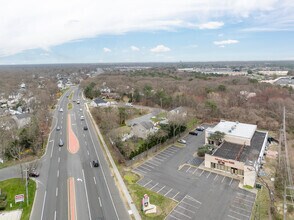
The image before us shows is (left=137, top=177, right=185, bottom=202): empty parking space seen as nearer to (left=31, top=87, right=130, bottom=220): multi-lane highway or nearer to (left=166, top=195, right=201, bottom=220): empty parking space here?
(left=166, top=195, right=201, bottom=220): empty parking space

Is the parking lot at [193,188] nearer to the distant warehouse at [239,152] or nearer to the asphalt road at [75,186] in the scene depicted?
the distant warehouse at [239,152]

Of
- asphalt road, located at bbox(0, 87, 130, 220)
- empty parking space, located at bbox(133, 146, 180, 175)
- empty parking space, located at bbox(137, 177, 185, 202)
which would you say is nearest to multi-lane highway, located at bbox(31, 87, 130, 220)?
asphalt road, located at bbox(0, 87, 130, 220)

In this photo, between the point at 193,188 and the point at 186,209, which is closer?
the point at 186,209

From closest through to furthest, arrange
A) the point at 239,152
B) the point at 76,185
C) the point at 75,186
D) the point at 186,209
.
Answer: the point at 186,209, the point at 75,186, the point at 76,185, the point at 239,152

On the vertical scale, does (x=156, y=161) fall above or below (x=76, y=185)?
below

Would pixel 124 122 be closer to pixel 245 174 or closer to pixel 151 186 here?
pixel 151 186

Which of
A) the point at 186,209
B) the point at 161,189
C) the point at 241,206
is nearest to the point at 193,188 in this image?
the point at 161,189

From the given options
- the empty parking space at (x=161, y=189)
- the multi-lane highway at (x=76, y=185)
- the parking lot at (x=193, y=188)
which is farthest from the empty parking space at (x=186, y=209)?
the multi-lane highway at (x=76, y=185)

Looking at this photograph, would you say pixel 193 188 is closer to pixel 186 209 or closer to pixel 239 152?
pixel 186 209

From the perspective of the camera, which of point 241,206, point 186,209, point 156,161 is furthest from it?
point 156,161
